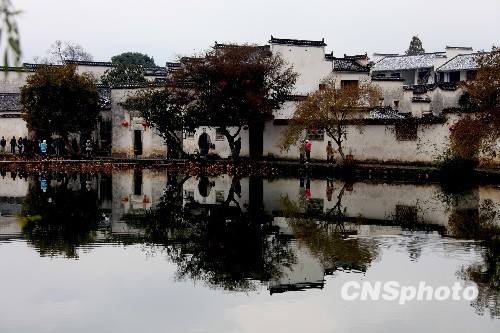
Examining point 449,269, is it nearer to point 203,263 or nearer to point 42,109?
point 203,263

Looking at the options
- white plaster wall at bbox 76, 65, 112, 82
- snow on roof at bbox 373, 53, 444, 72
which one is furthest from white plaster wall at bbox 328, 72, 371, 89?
white plaster wall at bbox 76, 65, 112, 82

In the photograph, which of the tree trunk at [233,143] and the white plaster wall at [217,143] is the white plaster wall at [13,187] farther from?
the white plaster wall at [217,143]

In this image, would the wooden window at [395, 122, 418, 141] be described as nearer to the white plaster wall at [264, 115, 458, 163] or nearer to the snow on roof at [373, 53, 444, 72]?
the white plaster wall at [264, 115, 458, 163]

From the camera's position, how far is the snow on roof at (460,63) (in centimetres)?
5769

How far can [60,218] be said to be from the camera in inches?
680

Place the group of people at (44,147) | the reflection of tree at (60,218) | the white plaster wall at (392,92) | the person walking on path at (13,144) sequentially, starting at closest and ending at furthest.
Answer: the reflection of tree at (60,218) → the group of people at (44,147) → the person walking on path at (13,144) → the white plaster wall at (392,92)

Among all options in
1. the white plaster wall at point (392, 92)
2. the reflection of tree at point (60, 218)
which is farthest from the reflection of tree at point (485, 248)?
the white plaster wall at point (392, 92)

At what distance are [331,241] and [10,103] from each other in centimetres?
3950

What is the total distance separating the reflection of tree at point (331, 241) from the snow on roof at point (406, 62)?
47324 millimetres

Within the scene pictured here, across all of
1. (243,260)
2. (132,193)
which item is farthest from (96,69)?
(243,260)

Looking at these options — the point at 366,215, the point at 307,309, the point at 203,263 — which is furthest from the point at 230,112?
the point at 307,309

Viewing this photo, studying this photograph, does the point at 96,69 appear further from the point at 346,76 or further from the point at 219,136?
the point at 346,76
